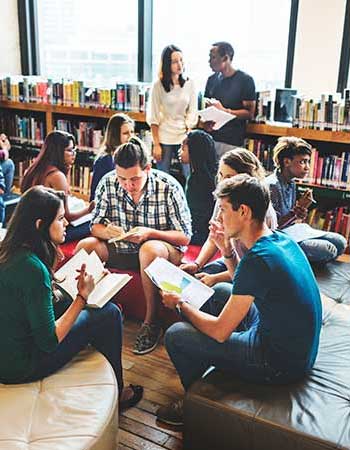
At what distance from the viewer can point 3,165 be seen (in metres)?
4.18

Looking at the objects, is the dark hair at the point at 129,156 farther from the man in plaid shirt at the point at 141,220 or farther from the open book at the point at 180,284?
the open book at the point at 180,284

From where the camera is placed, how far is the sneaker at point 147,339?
2635 millimetres

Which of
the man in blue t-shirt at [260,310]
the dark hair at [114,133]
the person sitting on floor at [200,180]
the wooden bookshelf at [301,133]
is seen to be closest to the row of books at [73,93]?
the wooden bookshelf at [301,133]

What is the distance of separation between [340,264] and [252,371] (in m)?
1.37

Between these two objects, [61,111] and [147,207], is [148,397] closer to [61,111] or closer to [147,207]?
[147,207]

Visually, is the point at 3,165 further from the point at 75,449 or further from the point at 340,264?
the point at 75,449

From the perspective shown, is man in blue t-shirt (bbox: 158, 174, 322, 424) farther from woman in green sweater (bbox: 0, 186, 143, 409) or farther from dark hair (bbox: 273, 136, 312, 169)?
dark hair (bbox: 273, 136, 312, 169)

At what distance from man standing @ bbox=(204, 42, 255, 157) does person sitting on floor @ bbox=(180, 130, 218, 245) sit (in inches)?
40.8

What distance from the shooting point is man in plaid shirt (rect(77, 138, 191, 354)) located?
2684 mm

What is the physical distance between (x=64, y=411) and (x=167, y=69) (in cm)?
307

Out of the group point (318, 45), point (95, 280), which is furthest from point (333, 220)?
point (95, 280)

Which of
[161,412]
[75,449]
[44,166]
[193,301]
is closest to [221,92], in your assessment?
[44,166]

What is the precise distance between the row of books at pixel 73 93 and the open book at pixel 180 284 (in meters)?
2.78

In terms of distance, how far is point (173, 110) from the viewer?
4238mm
